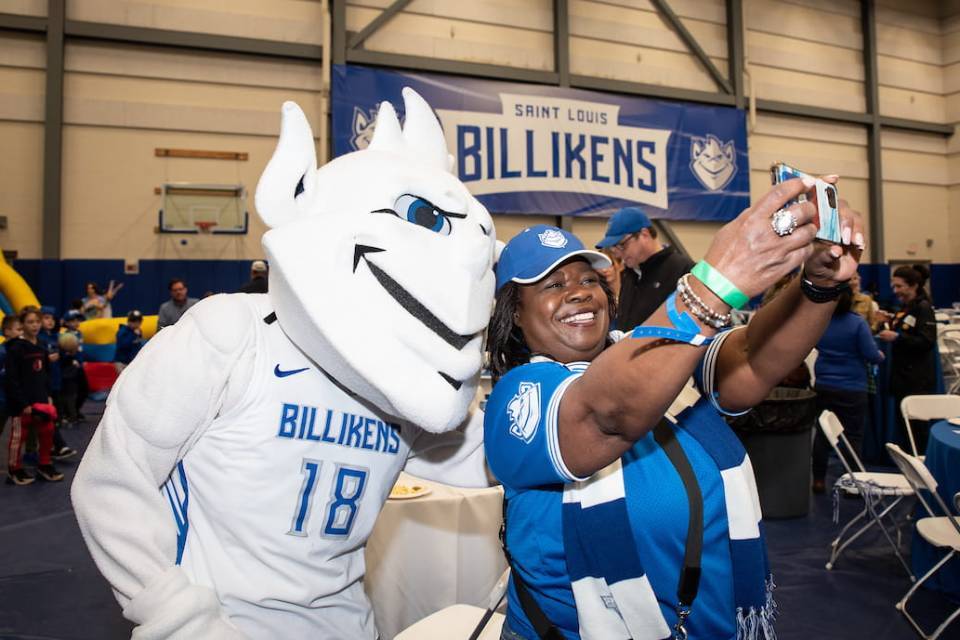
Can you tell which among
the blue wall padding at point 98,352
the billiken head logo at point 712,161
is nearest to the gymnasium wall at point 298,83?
the billiken head logo at point 712,161

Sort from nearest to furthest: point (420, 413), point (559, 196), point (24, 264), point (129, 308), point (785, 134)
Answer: point (420, 413) → point (24, 264) → point (129, 308) → point (559, 196) → point (785, 134)

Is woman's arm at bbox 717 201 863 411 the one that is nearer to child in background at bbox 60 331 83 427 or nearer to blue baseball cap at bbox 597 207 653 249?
blue baseball cap at bbox 597 207 653 249

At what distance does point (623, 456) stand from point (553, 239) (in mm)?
461

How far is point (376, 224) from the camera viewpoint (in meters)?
1.22

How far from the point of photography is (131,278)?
9.98 metres

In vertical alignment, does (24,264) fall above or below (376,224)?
above

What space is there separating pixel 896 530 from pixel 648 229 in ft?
7.66

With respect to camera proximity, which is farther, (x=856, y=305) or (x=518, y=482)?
(x=856, y=305)

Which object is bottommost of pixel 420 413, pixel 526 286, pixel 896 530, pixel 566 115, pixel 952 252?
pixel 896 530

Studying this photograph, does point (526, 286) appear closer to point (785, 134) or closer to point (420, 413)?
point (420, 413)

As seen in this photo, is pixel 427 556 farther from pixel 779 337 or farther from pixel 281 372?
pixel 779 337

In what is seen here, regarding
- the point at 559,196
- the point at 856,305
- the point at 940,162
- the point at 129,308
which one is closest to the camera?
the point at 856,305

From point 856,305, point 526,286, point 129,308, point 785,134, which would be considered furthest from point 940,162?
point 526,286

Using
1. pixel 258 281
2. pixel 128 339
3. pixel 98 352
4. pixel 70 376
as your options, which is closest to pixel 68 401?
pixel 70 376
